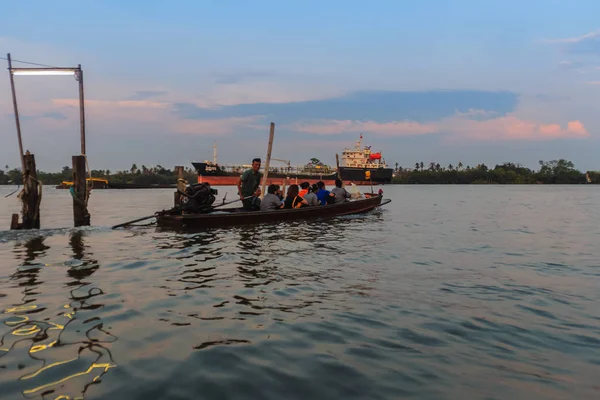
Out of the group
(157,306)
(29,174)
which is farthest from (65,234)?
(157,306)

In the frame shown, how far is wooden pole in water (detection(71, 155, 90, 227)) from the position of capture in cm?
1344

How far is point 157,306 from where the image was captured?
5789 mm

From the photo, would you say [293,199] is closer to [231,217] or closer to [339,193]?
[231,217]

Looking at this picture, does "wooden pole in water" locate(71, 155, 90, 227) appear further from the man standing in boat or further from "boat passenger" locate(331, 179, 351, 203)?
"boat passenger" locate(331, 179, 351, 203)

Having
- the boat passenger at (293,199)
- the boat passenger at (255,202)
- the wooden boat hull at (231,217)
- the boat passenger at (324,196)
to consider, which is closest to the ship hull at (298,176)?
the boat passenger at (324,196)

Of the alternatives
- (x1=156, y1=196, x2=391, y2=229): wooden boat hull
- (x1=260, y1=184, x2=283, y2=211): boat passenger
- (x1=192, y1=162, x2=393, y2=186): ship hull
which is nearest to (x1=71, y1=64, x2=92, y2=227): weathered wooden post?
(x1=156, y1=196, x2=391, y2=229): wooden boat hull

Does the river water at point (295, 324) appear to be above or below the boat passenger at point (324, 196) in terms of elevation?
below

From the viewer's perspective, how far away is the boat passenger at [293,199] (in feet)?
52.7

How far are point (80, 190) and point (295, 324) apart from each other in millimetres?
11634

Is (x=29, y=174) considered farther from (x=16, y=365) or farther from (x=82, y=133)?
(x=16, y=365)

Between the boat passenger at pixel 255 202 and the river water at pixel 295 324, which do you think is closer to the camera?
the river water at pixel 295 324

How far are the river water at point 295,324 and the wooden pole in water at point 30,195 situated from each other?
3.85 m

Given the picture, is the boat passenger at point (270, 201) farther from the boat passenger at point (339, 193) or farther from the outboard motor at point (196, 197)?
the boat passenger at point (339, 193)

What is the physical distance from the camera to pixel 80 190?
1405cm
